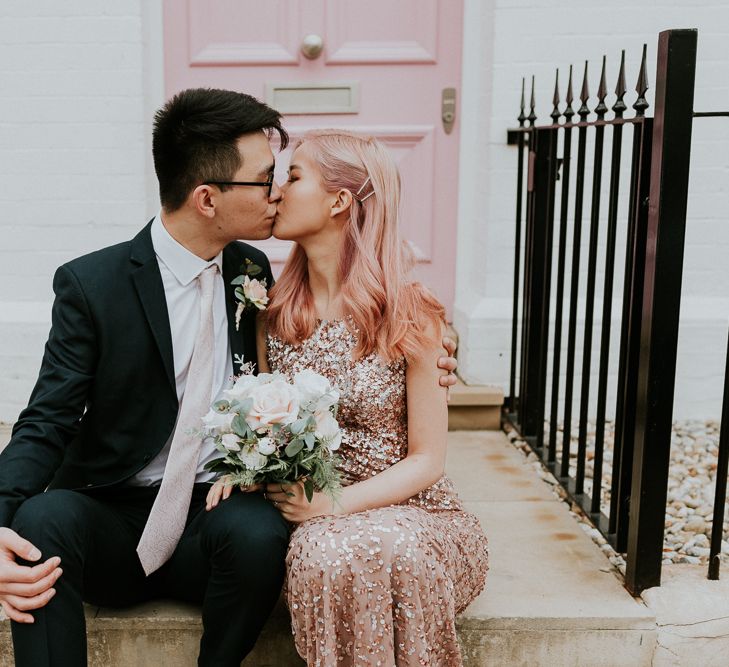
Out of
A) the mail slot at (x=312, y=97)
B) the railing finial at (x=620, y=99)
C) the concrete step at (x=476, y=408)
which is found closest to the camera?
the railing finial at (x=620, y=99)

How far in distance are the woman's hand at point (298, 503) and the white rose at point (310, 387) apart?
24 centimetres

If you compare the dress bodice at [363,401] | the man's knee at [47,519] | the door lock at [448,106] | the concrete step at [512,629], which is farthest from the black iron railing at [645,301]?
the man's knee at [47,519]

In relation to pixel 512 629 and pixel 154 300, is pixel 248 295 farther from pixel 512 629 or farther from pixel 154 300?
pixel 512 629

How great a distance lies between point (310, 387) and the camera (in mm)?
2031

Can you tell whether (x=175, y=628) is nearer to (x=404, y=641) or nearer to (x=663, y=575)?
(x=404, y=641)

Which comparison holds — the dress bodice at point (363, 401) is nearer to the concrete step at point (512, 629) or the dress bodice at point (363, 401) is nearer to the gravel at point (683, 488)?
the concrete step at point (512, 629)

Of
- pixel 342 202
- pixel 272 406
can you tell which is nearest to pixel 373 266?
pixel 342 202

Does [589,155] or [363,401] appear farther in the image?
[589,155]

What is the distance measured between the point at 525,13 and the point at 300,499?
8.89 feet

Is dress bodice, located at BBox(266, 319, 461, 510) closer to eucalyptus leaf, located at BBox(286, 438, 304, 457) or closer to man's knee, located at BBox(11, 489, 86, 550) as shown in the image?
eucalyptus leaf, located at BBox(286, 438, 304, 457)

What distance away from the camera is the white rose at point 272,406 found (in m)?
1.95

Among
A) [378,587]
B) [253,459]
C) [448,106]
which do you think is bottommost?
[378,587]

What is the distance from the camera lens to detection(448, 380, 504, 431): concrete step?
404cm

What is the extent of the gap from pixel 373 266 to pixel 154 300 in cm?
58
